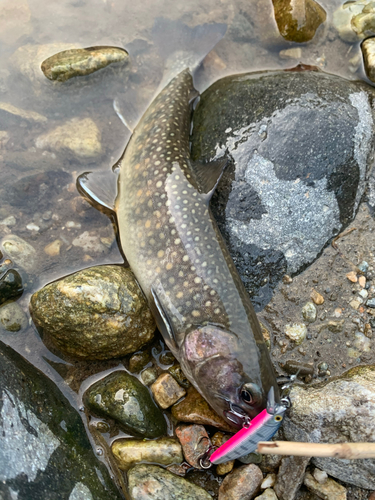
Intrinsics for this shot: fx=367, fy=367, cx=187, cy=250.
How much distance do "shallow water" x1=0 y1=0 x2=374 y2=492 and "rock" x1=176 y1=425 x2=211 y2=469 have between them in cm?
211

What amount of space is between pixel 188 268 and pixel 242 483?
2147mm

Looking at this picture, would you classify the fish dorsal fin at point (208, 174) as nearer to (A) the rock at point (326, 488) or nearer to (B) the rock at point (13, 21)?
(A) the rock at point (326, 488)

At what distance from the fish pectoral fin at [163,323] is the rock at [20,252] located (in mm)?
1542

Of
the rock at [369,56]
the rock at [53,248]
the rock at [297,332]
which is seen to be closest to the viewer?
the rock at [297,332]

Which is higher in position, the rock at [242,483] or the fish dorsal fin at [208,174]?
the fish dorsal fin at [208,174]

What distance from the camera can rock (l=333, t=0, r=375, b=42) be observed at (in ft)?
18.5

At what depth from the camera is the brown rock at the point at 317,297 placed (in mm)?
4391

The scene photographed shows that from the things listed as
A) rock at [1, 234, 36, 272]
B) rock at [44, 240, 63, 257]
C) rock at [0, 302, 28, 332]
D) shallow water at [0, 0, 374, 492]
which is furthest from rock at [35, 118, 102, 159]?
rock at [0, 302, 28, 332]

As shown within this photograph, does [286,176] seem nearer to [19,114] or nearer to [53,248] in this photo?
[53,248]

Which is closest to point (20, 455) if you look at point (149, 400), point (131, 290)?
point (149, 400)

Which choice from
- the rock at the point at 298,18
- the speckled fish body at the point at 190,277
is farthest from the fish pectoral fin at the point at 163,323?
the rock at the point at 298,18

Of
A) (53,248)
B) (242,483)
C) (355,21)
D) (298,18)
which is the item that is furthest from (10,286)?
(355,21)

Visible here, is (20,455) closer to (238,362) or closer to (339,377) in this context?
(238,362)

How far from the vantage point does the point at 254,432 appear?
3.19 m
